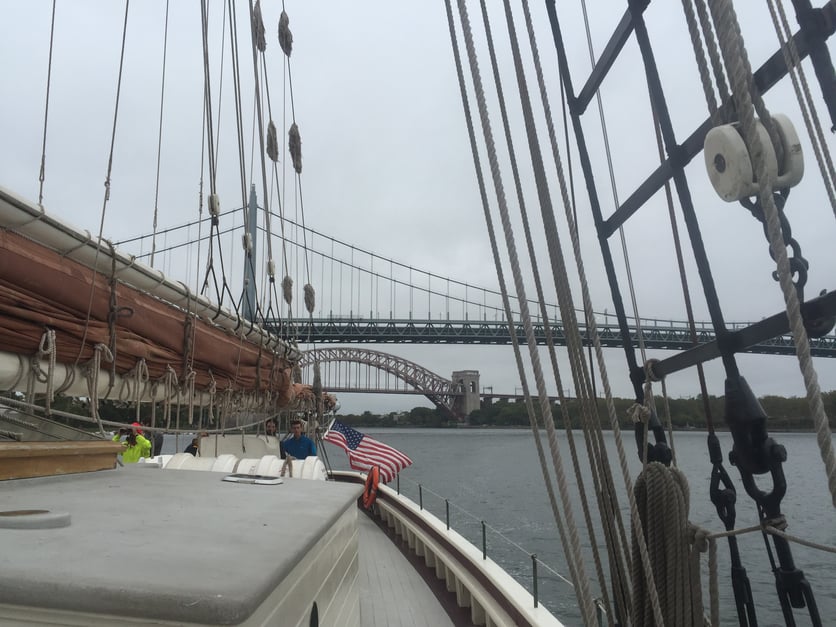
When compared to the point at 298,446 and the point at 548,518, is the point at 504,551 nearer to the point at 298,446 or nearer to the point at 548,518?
the point at 548,518

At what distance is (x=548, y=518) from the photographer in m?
16.0

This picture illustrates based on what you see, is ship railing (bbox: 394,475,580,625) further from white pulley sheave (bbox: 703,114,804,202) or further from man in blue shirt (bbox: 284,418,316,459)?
white pulley sheave (bbox: 703,114,804,202)

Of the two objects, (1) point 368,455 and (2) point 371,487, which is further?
(1) point 368,455

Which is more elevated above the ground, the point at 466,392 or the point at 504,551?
the point at 466,392

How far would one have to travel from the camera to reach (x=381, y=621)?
14.1 ft

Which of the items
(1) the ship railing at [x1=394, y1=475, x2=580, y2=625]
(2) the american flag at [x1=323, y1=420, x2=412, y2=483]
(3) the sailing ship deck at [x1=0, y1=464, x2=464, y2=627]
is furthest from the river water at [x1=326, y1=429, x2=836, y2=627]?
(3) the sailing ship deck at [x1=0, y1=464, x2=464, y2=627]

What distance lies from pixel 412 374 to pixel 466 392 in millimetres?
7266

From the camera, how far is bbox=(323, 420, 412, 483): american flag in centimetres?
941

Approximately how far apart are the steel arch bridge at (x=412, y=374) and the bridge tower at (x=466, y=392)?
0.22m

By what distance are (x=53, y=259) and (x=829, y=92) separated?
275cm

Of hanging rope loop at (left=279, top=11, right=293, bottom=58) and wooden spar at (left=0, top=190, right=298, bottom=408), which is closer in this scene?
wooden spar at (left=0, top=190, right=298, bottom=408)

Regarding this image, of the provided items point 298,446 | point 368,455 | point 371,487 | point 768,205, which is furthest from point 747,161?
point 368,455

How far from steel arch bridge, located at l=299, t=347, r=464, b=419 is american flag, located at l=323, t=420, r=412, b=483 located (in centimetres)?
4106

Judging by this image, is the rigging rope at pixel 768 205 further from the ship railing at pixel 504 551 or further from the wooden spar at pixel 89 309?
the ship railing at pixel 504 551
